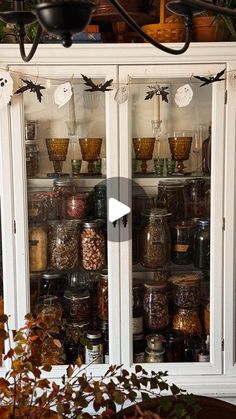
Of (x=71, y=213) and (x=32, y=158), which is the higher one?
(x=32, y=158)

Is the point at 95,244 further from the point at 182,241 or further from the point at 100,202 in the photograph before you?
the point at 182,241

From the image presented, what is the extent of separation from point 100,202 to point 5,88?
560mm

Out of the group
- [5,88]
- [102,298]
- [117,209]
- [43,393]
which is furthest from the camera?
[102,298]

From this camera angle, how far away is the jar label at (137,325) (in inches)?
85.3

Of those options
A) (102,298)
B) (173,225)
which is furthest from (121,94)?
(102,298)

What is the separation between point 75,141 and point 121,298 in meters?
0.65

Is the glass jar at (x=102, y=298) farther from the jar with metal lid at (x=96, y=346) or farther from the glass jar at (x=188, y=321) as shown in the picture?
the glass jar at (x=188, y=321)

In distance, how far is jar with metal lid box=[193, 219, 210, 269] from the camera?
2.12 meters

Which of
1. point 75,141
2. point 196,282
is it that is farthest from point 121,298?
point 75,141

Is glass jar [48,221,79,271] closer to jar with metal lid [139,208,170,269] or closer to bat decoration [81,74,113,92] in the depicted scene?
jar with metal lid [139,208,170,269]

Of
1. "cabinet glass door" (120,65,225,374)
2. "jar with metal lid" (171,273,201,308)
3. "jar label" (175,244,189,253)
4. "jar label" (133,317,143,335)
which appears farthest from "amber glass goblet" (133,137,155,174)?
"jar label" (133,317,143,335)

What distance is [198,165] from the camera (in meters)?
2.13

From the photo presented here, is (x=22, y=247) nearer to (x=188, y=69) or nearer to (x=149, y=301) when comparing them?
(x=149, y=301)

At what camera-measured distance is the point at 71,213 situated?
218 cm
